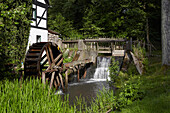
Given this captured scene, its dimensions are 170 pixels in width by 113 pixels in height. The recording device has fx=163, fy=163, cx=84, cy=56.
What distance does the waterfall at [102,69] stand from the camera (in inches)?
584

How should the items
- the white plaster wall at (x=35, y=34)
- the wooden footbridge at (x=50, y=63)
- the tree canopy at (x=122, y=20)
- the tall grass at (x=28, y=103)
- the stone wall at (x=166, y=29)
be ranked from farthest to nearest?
the tree canopy at (x=122, y=20), the white plaster wall at (x=35, y=34), the stone wall at (x=166, y=29), the wooden footbridge at (x=50, y=63), the tall grass at (x=28, y=103)

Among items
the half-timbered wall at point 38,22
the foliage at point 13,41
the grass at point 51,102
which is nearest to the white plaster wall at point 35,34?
the half-timbered wall at point 38,22

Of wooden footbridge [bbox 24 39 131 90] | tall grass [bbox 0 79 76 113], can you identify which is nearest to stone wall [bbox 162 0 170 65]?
wooden footbridge [bbox 24 39 131 90]

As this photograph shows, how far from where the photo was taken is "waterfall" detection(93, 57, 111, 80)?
1482 cm

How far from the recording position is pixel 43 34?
1797cm

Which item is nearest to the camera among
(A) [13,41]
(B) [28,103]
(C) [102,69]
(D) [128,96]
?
(B) [28,103]

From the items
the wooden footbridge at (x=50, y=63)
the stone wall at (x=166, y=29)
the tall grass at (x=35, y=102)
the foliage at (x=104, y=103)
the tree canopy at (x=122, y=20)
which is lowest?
the foliage at (x=104, y=103)

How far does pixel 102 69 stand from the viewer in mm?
15852

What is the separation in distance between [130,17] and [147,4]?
121 inches

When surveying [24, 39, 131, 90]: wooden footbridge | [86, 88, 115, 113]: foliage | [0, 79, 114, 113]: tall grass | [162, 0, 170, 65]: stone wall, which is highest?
[162, 0, 170, 65]: stone wall

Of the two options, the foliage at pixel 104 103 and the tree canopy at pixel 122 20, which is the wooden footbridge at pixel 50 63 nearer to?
the foliage at pixel 104 103

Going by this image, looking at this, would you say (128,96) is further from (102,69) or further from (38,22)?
(38,22)

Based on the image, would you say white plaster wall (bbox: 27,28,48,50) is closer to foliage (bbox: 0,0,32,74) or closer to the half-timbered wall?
the half-timbered wall

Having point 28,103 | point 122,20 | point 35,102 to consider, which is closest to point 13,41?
point 28,103
